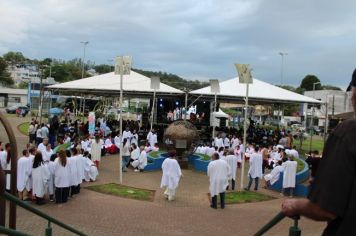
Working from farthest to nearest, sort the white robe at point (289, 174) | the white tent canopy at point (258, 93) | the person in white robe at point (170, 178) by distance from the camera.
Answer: the white tent canopy at point (258, 93), the white robe at point (289, 174), the person in white robe at point (170, 178)

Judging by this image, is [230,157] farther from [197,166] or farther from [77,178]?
[77,178]

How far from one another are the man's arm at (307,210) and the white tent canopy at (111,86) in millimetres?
27075

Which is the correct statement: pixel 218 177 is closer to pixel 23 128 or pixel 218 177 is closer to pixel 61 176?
pixel 61 176

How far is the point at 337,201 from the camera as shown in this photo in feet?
6.48

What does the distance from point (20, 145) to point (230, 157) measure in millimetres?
15800

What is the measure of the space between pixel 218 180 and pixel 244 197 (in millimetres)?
2466

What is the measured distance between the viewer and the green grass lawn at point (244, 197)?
15.4 meters

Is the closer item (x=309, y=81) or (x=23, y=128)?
(x=23, y=128)

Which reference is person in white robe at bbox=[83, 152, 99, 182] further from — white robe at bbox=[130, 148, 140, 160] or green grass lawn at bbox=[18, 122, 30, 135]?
green grass lawn at bbox=[18, 122, 30, 135]

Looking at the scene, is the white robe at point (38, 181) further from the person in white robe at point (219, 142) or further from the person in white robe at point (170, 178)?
the person in white robe at point (219, 142)

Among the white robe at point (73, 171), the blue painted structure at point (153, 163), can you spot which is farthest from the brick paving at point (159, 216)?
the blue painted structure at point (153, 163)

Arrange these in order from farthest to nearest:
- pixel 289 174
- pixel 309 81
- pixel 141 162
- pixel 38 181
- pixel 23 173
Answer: pixel 309 81
pixel 141 162
pixel 289 174
pixel 23 173
pixel 38 181

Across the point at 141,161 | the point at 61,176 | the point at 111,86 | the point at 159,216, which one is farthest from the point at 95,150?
the point at 111,86

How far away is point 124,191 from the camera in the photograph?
15609 millimetres
